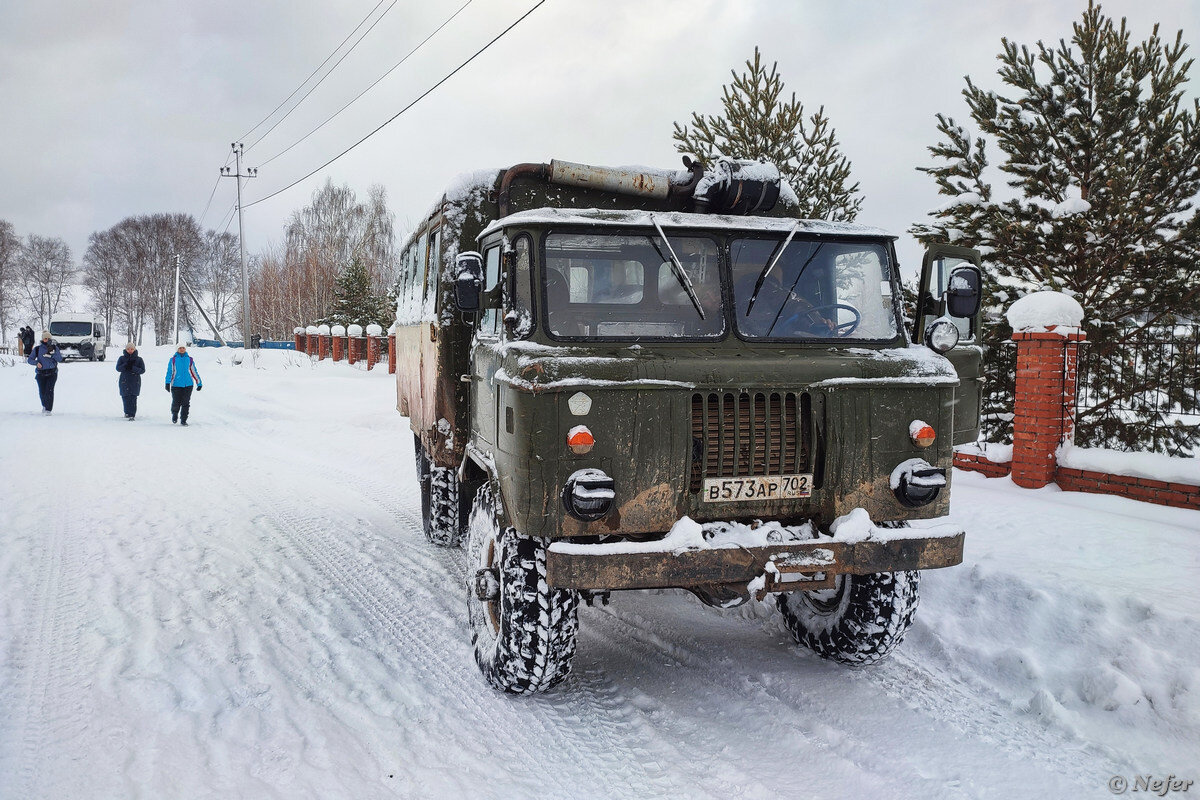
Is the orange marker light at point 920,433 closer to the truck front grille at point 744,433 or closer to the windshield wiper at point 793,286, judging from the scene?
the truck front grille at point 744,433

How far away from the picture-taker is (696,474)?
12.4 feet

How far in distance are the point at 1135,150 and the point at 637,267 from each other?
27.4 feet

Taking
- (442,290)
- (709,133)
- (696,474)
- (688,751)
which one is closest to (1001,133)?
(709,133)

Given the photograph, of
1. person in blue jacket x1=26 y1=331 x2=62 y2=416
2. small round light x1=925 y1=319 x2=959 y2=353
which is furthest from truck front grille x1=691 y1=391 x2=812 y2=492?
person in blue jacket x1=26 y1=331 x2=62 y2=416

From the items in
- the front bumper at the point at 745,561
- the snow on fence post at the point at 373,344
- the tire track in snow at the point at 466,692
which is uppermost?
the snow on fence post at the point at 373,344

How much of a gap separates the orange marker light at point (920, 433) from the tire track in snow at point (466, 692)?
1.99 meters

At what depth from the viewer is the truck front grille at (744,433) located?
3754 mm

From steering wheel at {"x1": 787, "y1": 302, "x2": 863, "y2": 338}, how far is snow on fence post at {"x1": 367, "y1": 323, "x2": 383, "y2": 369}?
1057 inches

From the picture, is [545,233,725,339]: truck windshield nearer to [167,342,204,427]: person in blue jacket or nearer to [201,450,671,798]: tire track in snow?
[201,450,671,798]: tire track in snow

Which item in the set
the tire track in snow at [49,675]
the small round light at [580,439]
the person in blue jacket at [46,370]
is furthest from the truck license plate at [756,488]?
the person in blue jacket at [46,370]

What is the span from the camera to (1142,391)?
7980 mm

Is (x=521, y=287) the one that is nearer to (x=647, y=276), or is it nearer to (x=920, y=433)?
(x=647, y=276)

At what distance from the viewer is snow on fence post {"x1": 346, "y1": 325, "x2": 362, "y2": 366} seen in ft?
→ 104

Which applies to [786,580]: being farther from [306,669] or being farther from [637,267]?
[306,669]
